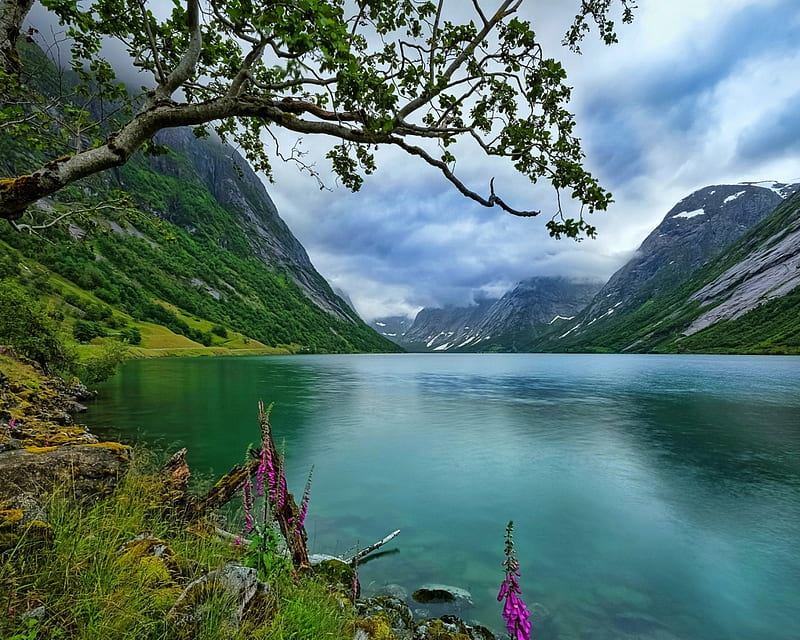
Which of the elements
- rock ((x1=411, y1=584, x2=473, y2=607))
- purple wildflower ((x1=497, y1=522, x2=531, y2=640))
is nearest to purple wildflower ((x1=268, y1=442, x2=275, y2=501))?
purple wildflower ((x1=497, y1=522, x2=531, y2=640))

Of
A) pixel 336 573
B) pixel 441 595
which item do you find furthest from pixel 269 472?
pixel 441 595

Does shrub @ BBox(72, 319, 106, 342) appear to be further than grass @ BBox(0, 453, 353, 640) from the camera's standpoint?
Yes

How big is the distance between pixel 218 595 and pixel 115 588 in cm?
112

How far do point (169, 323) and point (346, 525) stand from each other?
191224 millimetres

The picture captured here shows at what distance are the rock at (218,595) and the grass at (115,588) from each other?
59mm

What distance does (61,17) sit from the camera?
6793 mm

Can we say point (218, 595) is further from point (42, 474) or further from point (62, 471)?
point (42, 474)

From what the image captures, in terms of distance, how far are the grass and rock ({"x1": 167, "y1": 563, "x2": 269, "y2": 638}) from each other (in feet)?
0.19

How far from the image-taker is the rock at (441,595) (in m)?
10.8

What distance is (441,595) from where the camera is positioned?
10.9 metres

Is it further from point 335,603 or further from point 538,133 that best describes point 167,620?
point 538,133

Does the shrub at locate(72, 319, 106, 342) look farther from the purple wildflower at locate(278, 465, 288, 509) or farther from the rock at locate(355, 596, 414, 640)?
the rock at locate(355, 596, 414, 640)

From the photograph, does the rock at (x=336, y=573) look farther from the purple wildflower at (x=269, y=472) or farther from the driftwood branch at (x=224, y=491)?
the purple wildflower at (x=269, y=472)

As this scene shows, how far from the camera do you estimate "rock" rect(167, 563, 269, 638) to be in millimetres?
4375
